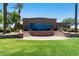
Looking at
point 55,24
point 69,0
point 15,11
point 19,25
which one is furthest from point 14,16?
point 69,0

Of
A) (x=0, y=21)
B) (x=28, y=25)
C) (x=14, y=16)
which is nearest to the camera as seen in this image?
(x=28, y=25)

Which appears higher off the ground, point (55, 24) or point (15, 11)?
point (15, 11)

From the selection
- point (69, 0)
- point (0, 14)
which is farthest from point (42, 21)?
point (69, 0)

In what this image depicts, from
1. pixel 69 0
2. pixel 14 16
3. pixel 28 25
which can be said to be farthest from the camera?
pixel 14 16

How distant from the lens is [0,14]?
112 ft

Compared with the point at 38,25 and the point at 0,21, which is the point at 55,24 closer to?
the point at 38,25

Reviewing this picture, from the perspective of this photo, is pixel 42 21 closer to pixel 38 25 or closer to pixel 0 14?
pixel 38 25

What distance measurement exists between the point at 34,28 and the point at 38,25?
94 centimetres

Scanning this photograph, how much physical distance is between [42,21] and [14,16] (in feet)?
26.1

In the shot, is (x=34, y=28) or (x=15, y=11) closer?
(x=34, y=28)

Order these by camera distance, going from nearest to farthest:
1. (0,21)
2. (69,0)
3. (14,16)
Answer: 1. (69,0)
2. (0,21)
3. (14,16)

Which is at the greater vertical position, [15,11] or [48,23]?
[15,11]

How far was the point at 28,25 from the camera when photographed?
33.2 m

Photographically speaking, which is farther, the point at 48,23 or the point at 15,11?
the point at 15,11
